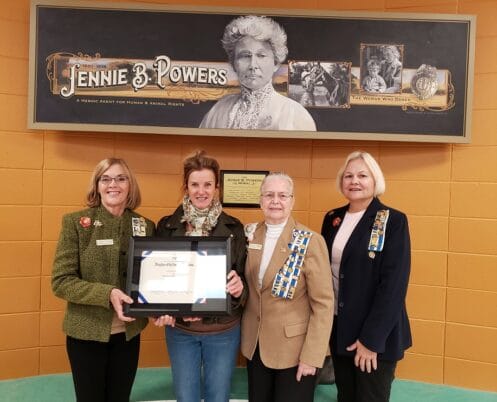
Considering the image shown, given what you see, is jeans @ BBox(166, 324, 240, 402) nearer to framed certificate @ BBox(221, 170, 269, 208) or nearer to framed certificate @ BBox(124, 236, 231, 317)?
framed certificate @ BBox(124, 236, 231, 317)

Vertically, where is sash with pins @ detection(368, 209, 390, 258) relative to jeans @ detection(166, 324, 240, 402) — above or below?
above

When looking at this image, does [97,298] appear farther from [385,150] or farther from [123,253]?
[385,150]

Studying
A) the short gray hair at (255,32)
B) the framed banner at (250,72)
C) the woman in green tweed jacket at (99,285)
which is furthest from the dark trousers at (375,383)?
the short gray hair at (255,32)

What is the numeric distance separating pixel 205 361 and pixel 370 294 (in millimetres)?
860

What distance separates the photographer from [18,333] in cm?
310

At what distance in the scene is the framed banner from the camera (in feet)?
9.67

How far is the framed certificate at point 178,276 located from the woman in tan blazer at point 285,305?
18 cm

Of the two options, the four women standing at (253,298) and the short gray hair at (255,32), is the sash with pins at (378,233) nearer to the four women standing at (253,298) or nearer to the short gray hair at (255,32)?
the four women standing at (253,298)

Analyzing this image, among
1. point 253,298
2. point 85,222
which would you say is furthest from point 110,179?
point 253,298

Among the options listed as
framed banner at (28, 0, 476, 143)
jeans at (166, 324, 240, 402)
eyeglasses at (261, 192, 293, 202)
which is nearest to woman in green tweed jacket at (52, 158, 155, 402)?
jeans at (166, 324, 240, 402)

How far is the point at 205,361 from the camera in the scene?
1975mm

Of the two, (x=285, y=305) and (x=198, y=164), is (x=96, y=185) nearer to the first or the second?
(x=198, y=164)

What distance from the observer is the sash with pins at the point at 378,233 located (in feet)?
6.66

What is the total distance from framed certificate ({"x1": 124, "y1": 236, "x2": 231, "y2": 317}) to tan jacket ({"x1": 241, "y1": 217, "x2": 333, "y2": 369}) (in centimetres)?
19
